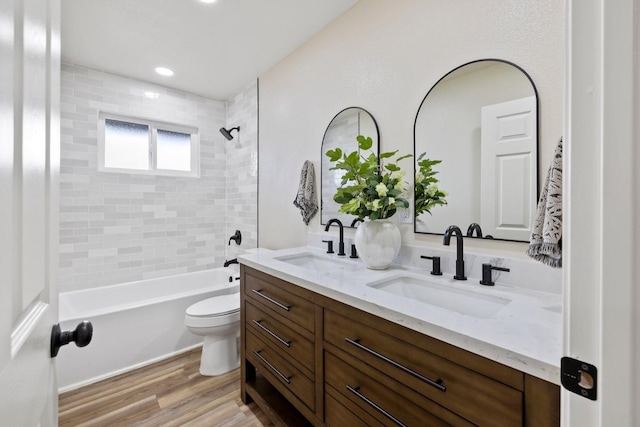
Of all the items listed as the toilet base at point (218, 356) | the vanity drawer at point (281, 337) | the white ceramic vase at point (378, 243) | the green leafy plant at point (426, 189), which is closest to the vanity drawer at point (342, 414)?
the vanity drawer at point (281, 337)

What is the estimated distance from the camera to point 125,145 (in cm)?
303

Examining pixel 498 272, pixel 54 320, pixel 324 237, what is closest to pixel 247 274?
pixel 324 237

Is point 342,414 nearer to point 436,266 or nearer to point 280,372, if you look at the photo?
point 280,372

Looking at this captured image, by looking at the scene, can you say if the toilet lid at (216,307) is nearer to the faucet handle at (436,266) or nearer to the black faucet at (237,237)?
the black faucet at (237,237)

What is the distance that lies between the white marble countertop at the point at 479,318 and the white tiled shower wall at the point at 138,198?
202cm

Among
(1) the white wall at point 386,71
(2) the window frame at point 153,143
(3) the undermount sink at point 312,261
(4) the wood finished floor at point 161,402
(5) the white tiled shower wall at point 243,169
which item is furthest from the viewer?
(5) the white tiled shower wall at point 243,169

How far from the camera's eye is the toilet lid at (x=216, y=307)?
2168 mm

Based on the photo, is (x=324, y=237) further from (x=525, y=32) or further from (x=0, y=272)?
(x=0, y=272)

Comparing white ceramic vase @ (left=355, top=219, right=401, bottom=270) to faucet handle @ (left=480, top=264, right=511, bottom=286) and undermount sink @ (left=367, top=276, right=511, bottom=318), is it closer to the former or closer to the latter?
undermount sink @ (left=367, top=276, right=511, bottom=318)

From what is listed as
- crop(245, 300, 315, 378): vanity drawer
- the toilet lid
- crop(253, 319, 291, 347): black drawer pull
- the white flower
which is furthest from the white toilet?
the white flower

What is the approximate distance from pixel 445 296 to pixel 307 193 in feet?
4.26

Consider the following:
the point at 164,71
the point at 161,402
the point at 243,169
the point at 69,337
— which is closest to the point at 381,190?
the point at 69,337

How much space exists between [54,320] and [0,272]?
42 cm

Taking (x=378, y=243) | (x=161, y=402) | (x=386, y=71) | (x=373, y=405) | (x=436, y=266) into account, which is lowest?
(x=161, y=402)
